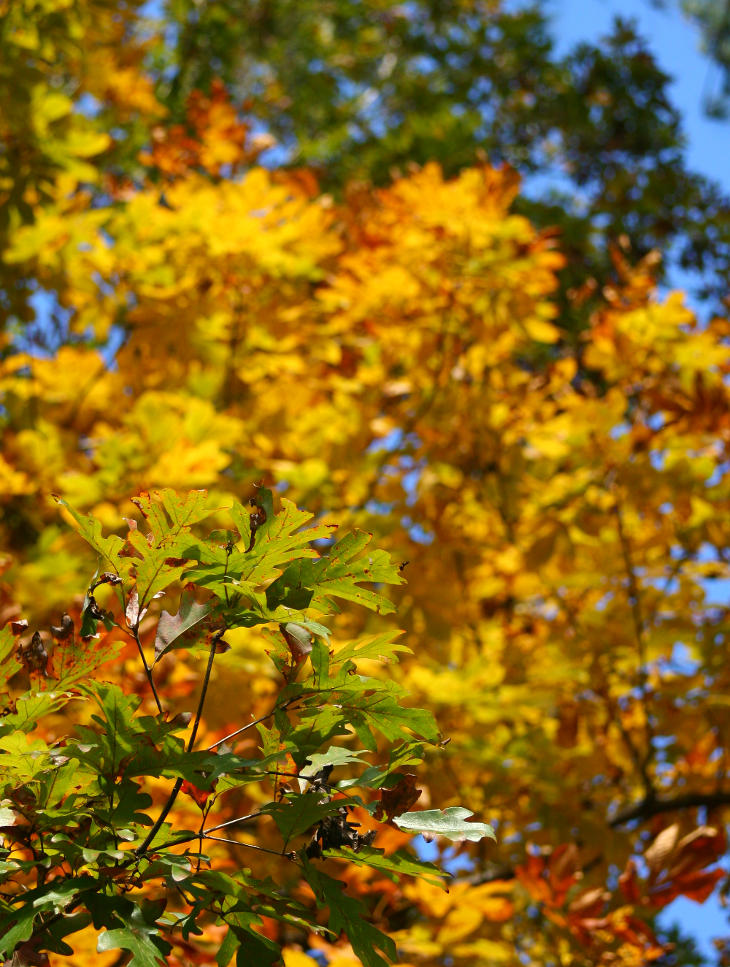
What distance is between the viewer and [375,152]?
5.84 meters

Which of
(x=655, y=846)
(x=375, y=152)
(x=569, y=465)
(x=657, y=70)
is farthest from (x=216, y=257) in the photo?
(x=657, y=70)

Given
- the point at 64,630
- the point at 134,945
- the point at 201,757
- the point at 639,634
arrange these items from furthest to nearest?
the point at 639,634
the point at 64,630
the point at 201,757
the point at 134,945

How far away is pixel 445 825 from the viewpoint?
3.08 ft

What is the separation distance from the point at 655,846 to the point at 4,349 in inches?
108

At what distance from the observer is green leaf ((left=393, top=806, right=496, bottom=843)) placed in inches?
36.3

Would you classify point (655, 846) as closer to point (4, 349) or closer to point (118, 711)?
point (118, 711)

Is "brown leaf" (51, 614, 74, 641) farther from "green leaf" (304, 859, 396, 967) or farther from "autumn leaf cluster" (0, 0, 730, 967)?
"autumn leaf cluster" (0, 0, 730, 967)

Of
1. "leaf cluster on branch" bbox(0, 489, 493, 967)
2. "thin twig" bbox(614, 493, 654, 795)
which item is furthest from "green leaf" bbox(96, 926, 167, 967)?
"thin twig" bbox(614, 493, 654, 795)

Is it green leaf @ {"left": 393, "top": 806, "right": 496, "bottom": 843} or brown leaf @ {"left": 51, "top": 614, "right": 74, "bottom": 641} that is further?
brown leaf @ {"left": 51, "top": 614, "right": 74, "bottom": 641}

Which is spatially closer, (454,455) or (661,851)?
(661,851)

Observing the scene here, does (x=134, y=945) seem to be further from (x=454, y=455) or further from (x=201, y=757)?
(x=454, y=455)

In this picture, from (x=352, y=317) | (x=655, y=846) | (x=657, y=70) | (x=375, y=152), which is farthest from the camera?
(x=657, y=70)

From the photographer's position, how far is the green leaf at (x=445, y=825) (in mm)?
922

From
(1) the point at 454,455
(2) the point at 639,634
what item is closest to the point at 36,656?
(2) the point at 639,634
